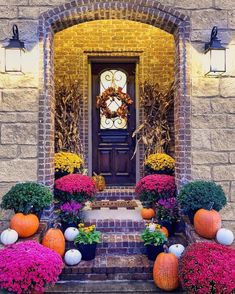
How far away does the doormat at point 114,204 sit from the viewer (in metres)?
4.67

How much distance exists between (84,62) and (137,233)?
3468 millimetres

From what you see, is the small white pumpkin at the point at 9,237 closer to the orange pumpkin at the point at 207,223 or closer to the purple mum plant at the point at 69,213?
the purple mum plant at the point at 69,213

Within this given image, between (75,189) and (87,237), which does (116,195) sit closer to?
(75,189)

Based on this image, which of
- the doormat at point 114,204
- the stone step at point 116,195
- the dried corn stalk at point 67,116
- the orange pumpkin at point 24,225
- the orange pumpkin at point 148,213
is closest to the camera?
the orange pumpkin at point 24,225

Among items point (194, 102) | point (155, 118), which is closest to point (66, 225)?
point (194, 102)

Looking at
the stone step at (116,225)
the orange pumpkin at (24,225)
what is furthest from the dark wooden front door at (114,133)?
the orange pumpkin at (24,225)

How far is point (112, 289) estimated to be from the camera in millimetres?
2926

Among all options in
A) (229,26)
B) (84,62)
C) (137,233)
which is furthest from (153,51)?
(137,233)

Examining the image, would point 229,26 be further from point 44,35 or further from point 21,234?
point 21,234

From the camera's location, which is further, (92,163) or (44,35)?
(92,163)

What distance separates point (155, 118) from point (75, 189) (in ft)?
8.08

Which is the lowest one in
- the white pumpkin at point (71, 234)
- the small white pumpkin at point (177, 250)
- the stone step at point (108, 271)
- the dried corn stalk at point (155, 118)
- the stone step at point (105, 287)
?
the stone step at point (105, 287)

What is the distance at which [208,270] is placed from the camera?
7.98 feet

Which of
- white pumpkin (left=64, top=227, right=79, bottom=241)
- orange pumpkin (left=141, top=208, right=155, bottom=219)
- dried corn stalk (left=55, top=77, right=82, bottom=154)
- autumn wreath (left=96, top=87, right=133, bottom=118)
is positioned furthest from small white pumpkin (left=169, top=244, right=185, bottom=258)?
autumn wreath (left=96, top=87, right=133, bottom=118)
